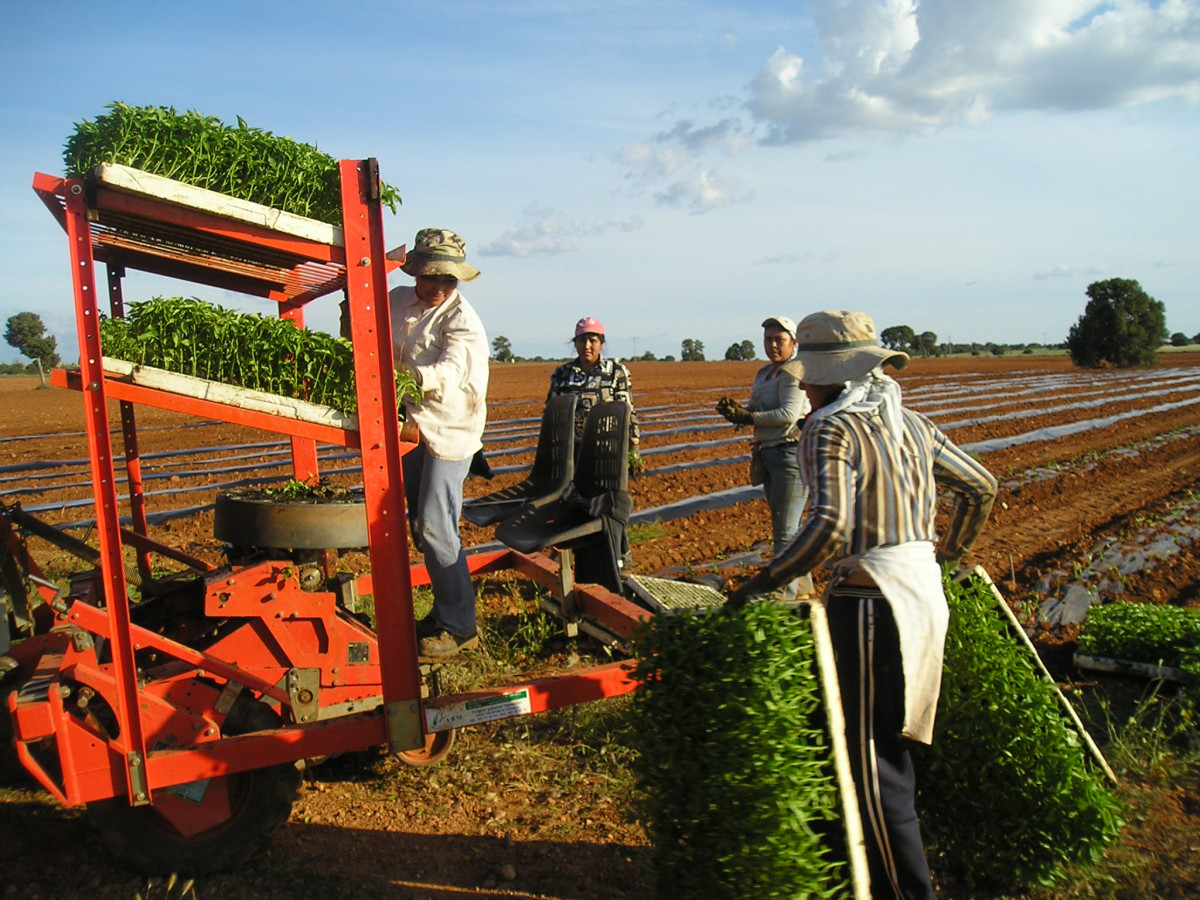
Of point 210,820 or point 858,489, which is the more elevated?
point 858,489

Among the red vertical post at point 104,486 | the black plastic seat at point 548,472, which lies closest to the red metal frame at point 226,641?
the red vertical post at point 104,486

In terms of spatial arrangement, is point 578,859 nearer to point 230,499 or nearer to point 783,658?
point 783,658

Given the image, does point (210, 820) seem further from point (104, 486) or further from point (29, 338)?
point (29, 338)

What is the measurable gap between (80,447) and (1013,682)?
16.9 m

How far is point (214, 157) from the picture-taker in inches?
104

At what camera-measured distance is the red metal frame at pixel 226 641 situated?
2.65 m

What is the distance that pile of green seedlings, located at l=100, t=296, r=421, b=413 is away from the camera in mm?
2709

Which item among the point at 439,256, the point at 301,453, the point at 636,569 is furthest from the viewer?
the point at 636,569

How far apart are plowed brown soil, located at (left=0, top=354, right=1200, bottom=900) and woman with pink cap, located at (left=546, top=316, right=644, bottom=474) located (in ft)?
5.12

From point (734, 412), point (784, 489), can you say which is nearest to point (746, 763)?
point (784, 489)

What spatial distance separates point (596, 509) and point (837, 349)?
8.26ft

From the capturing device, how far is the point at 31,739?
2.64m

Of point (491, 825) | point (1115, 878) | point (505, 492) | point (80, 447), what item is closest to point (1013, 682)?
Answer: point (1115, 878)

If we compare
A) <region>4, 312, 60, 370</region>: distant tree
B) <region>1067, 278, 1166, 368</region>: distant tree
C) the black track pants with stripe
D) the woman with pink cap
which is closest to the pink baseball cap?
the woman with pink cap
